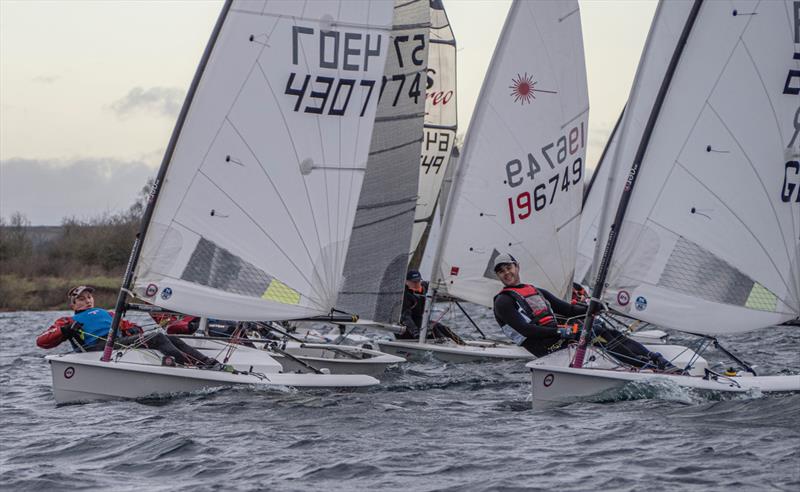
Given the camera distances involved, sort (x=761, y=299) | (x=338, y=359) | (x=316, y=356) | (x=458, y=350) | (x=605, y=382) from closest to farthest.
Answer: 1. (x=605, y=382)
2. (x=761, y=299)
3. (x=338, y=359)
4. (x=316, y=356)
5. (x=458, y=350)

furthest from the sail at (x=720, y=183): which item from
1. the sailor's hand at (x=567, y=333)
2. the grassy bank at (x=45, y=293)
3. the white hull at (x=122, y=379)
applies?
the grassy bank at (x=45, y=293)

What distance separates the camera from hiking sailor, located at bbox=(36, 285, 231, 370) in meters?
10.8

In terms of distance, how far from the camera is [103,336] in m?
11.0

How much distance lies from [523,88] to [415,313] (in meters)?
3.49

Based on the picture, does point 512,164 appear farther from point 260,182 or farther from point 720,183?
point 720,183

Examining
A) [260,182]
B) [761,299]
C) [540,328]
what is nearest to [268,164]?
[260,182]

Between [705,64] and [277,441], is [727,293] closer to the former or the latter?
[705,64]

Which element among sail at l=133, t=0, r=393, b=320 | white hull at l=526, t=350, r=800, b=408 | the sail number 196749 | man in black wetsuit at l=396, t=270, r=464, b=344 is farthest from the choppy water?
the sail number 196749

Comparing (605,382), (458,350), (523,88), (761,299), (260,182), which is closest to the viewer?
(605,382)

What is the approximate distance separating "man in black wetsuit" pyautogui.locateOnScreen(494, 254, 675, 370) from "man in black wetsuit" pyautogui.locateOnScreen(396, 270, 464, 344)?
16.5 ft

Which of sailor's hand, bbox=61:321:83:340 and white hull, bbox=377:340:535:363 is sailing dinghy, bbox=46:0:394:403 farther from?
white hull, bbox=377:340:535:363

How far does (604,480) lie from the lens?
7.14 metres

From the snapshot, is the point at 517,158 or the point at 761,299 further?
the point at 517,158

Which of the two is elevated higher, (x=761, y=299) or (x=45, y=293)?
(x=761, y=299)
